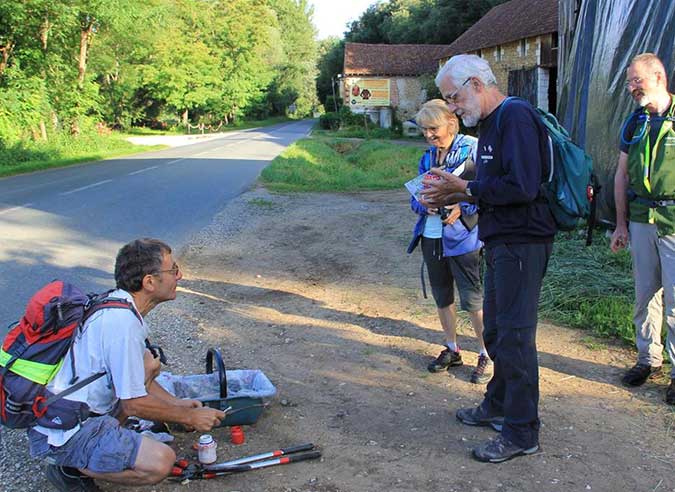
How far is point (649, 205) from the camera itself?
13.4ft

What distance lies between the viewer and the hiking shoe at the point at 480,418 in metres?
3.80

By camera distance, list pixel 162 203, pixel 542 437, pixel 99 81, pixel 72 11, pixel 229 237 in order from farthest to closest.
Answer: pixel 99 81
pixel 72 11
pixel 162 203
pixel 229 237
pixel 542 437

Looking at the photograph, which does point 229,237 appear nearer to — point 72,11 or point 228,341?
point 228,341

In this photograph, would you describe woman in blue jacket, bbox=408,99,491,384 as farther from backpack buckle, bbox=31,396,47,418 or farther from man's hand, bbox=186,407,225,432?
backpack buckle, bbox=31,396,47,418

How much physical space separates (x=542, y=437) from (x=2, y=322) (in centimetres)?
472

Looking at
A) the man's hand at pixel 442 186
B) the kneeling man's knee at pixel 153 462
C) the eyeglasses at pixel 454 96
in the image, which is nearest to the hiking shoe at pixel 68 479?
the kneeling man's knee at pixel 153 462

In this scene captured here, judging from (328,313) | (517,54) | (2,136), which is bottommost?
(328,313)

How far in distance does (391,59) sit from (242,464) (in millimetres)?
45814

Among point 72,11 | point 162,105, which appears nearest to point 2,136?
point 72,11

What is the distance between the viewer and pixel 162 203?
1257 centimetres

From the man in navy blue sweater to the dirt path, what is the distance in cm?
33

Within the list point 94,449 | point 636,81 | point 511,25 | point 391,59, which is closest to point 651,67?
point 636,81

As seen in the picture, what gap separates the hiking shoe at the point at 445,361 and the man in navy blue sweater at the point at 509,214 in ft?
3.85

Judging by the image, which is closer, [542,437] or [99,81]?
[542,437]
